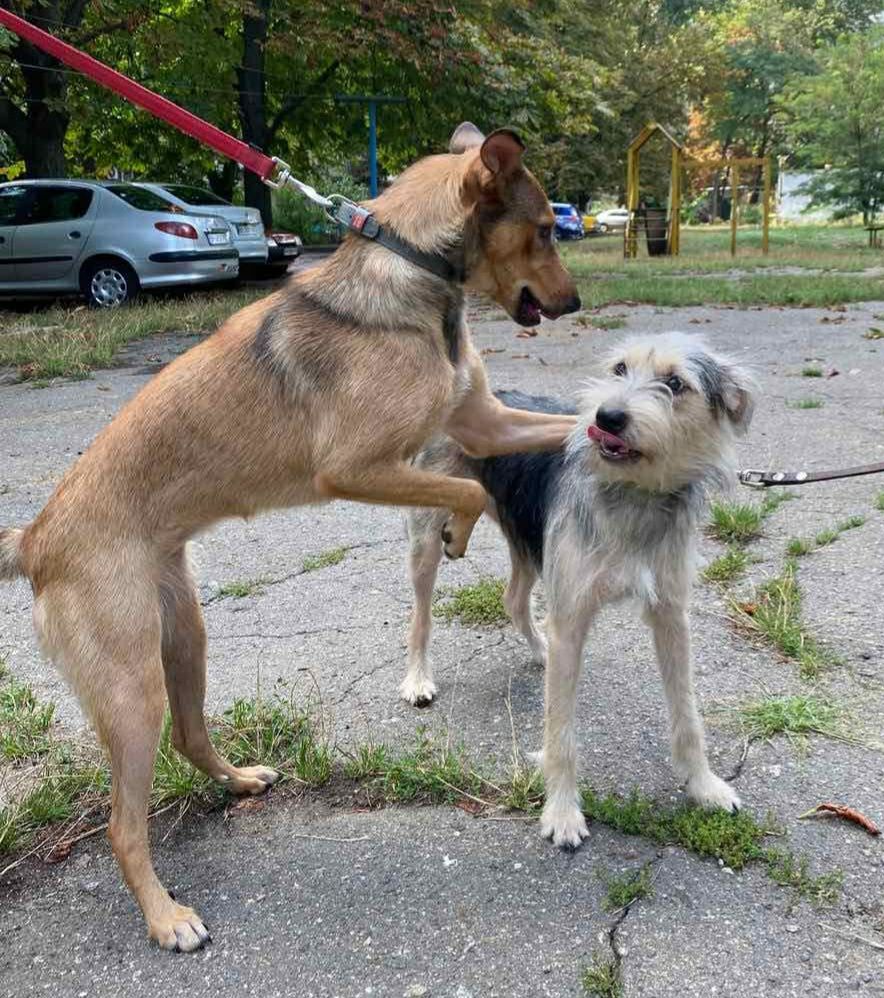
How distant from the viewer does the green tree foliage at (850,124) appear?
101ft

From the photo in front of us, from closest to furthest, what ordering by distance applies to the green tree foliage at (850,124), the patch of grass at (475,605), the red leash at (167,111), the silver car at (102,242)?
the red leash at (167,111) < the patch of grass at (475,605) < the silver car at (102,242) < the green tree foliage at (850,124)

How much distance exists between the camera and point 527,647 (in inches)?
158

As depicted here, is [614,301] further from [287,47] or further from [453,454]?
[453,454]

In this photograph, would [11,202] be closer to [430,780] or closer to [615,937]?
[430,780]

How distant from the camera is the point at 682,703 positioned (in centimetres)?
290

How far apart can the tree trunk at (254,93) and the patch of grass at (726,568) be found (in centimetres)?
1739

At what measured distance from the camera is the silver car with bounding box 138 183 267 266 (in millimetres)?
15523

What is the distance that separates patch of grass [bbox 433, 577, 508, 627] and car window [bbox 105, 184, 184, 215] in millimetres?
12556

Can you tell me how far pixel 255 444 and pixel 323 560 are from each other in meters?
2.23

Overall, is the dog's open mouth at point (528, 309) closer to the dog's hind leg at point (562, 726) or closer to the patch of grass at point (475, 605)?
the dog's hind leg at point (562, 726)

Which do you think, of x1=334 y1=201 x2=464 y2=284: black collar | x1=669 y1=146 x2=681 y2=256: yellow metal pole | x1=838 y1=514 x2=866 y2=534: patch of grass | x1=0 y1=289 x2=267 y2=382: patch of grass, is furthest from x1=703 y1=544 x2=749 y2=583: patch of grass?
x1=669 y1=146 x2=681 y2=256: yellow metal pole

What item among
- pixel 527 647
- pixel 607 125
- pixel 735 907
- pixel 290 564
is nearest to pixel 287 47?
pixel 290 564

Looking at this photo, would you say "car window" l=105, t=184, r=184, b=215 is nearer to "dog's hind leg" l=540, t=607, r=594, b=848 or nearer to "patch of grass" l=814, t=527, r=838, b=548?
"patch of grass" l=814, t=527, r=838, b=548

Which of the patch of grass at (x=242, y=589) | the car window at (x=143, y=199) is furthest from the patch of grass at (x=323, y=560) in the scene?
the car window at (x=143, y=199)
